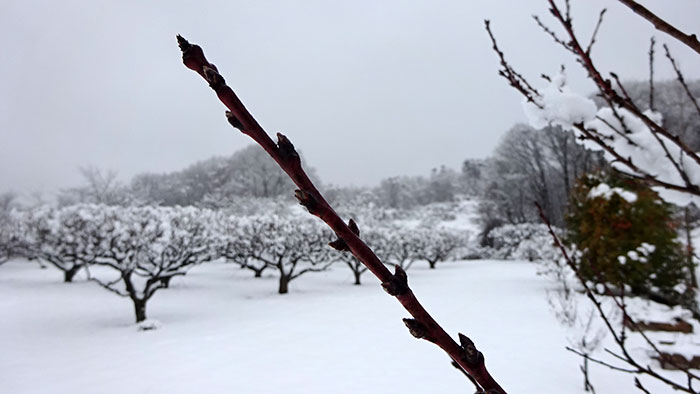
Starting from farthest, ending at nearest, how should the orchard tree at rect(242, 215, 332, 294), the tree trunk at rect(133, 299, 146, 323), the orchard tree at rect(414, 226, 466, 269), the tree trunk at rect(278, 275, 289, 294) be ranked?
1. the orchard tree at rect(414, 226, 466, 269)
2. the orchard tree at rect(242, 215, 332, 294)
3. the tree trunk at rect(278, 275, 289, 294)
4. the tree trunk at rect(133, 299, 146, 323)

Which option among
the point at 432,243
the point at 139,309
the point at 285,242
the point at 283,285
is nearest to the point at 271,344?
the point at 139,309

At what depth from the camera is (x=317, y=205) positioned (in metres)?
0.39

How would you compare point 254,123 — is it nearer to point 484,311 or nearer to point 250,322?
point 250,322

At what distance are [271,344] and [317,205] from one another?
22.6 feet

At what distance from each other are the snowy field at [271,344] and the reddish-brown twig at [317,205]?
4.62 m

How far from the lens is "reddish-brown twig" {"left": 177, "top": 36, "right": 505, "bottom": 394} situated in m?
0.36

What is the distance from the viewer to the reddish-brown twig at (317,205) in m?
0.36

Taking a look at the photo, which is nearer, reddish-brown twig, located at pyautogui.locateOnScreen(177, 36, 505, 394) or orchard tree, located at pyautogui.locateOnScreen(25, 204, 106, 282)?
reddish-brown twig, located at pyautogui.locateOnScreen(177, 36, 505, 394)

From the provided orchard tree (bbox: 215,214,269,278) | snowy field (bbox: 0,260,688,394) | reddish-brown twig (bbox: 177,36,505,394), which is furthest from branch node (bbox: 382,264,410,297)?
orchard tree (bbox: 215,214,269,278)

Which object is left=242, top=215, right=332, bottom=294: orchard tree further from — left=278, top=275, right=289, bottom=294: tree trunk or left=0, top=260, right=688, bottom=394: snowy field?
left=0, top=260, right=688, bottom=394: snowy field

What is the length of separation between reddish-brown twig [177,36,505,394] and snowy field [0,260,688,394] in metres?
4.62

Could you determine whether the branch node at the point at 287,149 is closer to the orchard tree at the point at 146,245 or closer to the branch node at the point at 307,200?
the branch node at the point at 307,200

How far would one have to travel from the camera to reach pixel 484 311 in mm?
8773

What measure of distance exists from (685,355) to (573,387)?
1339mm
